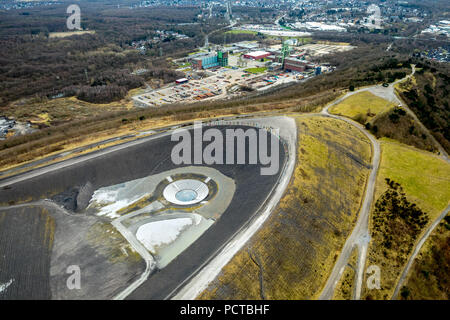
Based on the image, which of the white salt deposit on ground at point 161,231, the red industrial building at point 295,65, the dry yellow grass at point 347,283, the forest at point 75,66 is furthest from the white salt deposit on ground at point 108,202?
the red industrial building at point 295,65

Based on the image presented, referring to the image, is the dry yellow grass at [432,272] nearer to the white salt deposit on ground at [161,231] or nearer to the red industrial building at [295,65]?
the white salt deposit on ground at [161,231]

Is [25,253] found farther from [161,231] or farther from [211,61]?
[211,61]

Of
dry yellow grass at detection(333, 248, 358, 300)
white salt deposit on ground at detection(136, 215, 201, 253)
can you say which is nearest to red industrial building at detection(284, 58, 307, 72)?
dry yellow grass at detection(333, 248, 358, 300)

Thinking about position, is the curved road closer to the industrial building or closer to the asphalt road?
the asphalt road

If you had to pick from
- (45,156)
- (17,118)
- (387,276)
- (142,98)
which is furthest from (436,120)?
(17,118)
